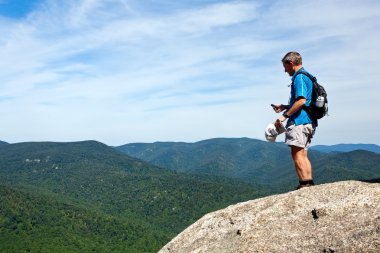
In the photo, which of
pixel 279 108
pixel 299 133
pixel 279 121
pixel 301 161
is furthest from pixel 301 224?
pixel 279 108

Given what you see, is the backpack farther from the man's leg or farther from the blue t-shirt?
the man's leg

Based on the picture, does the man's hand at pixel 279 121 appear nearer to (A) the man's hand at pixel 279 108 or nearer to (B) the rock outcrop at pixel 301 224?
(A) the man's hand at pixel 279 108

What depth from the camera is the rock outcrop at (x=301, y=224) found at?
8.88 m

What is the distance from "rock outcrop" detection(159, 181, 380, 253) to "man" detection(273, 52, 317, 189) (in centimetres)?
94

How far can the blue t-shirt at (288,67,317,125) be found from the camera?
10970 mm

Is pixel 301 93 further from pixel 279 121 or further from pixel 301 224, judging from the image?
pixel 301 224

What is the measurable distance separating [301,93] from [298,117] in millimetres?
732

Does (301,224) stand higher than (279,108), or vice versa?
(279,108)

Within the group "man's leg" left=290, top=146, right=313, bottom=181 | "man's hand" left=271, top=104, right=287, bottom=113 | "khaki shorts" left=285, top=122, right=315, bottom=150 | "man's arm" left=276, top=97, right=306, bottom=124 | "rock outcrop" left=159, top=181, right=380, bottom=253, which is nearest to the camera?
"rock outcrop" left=159, top=181, right=380, bottom=253

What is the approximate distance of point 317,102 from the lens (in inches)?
432

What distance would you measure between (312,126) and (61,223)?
670 feet

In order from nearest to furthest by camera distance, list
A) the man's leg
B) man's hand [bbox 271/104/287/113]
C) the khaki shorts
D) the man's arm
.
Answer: the man's arm < the khaki shorts < the man's leg < man's hand [bbox 271/104/287/113]

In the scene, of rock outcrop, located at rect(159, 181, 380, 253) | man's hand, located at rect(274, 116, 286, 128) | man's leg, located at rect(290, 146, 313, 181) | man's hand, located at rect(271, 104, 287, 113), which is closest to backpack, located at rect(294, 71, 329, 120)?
man's hand, located at rect(274, 116, 286, 128)

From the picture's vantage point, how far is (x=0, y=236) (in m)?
180
